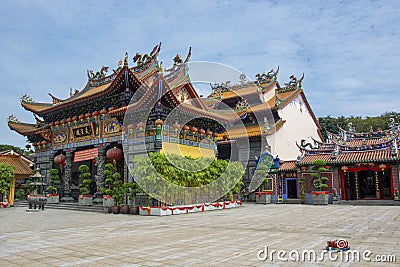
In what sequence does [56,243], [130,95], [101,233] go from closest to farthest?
[56,243]
[101,233]
[130,95]

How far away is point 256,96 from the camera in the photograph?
29.9m

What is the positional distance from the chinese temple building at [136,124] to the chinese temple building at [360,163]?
396 cm

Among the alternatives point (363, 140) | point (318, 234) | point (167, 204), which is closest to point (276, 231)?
→ point (318, 234)

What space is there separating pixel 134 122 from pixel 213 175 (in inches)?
190

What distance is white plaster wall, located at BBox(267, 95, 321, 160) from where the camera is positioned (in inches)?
1034

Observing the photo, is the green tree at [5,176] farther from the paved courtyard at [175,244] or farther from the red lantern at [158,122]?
the paved courtyard at [175,244]

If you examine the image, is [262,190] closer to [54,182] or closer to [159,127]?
[159,127]

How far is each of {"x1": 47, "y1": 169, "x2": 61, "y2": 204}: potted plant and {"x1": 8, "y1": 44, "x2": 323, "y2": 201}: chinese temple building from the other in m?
0.51

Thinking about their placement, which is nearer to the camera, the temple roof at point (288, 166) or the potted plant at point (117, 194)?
the potted plant at point (117, 194)

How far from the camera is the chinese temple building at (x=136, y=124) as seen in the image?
1573 cm

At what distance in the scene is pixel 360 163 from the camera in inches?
835

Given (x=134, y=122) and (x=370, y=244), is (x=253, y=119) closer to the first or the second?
Answer: (x=134, y=122)

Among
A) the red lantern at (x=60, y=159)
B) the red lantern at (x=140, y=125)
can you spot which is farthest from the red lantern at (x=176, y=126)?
the red lantern at (x=60, y=159)

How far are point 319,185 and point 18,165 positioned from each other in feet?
64.7
